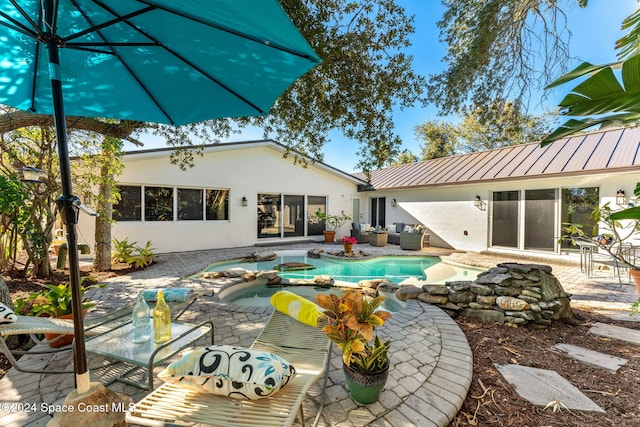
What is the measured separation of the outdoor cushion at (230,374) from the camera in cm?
153

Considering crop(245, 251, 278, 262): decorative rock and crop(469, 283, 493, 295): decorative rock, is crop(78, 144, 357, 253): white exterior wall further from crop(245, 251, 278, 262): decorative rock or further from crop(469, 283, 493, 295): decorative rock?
crop(469, 283, 493, 295): decorative rock

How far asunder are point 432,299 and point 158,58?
4.72 metres

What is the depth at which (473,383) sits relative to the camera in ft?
8.21

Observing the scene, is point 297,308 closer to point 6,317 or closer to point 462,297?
point 6,317

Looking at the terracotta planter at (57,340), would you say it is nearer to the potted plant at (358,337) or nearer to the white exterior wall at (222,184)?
the potted plant at (358,337)

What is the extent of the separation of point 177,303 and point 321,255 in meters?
6.98

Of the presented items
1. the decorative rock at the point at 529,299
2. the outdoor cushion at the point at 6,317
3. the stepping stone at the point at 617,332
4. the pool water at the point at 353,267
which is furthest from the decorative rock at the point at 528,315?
the outdoor cushion at the point at 6,317

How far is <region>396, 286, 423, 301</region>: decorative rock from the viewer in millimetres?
4704

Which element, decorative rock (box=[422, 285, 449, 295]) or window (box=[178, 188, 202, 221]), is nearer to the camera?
decorative rock (box=[422, 285, 449, 295])

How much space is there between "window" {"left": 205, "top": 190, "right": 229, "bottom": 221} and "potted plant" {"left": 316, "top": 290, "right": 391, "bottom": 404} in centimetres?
978

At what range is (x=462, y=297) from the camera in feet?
13.7

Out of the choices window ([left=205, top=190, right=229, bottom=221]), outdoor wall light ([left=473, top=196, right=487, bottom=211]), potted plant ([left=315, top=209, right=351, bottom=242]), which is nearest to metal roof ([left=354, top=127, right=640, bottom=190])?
outdoor wall light ([left=473, top=196, right=487, bottom=211])

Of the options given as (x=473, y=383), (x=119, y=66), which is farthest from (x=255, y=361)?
(x=119, y=66)

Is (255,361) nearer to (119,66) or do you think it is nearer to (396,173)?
(119,66)
